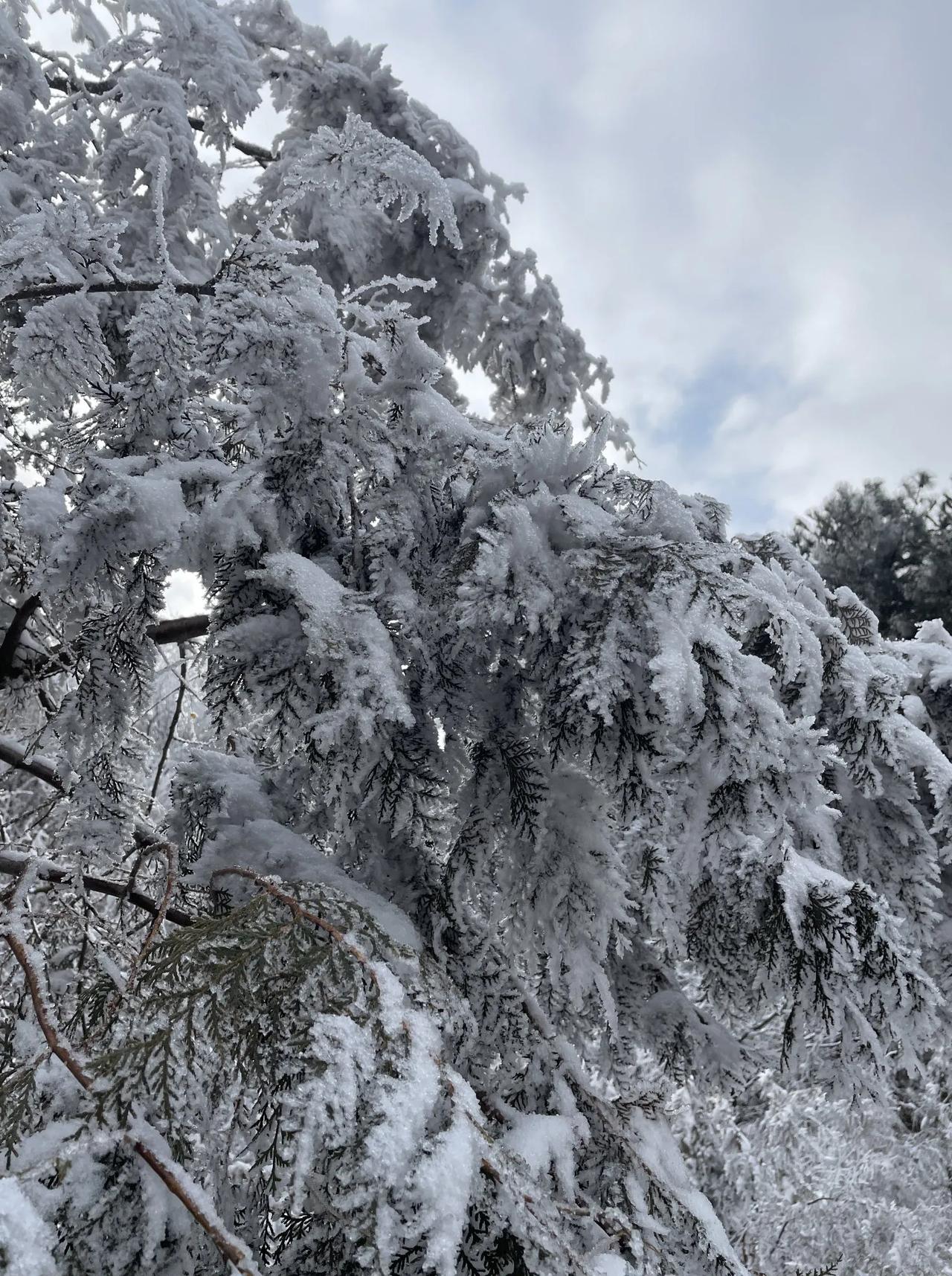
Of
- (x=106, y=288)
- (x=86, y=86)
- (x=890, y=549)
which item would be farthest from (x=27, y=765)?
(x=890, y=549)

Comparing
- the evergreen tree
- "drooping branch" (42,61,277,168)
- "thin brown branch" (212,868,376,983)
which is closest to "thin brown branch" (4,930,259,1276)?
"thin brown branch" (212,868,376,983)

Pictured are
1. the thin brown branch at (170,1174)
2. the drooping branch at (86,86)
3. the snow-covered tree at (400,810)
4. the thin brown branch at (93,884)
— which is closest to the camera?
the thin brown branch at (170,1174)

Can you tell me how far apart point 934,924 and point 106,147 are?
4.40 m

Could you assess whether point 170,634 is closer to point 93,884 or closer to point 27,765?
point 27,765

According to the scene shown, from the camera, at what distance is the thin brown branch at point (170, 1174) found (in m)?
0.96

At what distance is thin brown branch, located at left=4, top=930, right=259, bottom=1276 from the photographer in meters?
0.96

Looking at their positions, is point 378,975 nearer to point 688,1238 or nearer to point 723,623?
point 723,623

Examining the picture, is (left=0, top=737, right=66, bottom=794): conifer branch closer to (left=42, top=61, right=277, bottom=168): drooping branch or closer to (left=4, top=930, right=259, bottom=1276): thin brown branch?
(left=4, top=930, right=259, bottom=1276): thin brown branch

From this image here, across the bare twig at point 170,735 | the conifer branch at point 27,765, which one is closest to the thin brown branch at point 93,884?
the conifer branch at point 27,765

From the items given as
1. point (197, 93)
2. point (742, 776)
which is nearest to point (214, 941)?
point (742, 776)

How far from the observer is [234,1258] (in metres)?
0.95

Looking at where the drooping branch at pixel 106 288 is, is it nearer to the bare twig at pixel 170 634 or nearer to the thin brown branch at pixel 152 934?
the bare twig at pixel 170 634

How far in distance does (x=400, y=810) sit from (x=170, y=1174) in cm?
87

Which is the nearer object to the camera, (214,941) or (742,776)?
(214,941)
